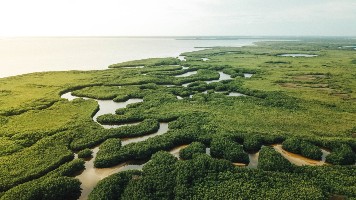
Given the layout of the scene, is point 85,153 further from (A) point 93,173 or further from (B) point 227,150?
(B) point 227,150

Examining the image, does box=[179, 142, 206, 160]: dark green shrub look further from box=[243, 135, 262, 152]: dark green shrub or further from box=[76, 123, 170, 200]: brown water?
box=[243, 135, 262, 152]: dark green shrub

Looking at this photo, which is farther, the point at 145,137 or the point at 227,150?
the point at 145,137

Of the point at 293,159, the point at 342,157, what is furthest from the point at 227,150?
the point at 342,157

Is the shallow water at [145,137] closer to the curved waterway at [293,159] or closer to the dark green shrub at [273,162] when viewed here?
the curved waterway at [293,159]

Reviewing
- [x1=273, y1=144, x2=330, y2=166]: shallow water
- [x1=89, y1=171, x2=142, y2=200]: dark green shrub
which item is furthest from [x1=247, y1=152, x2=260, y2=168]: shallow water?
[x1=89, y1=171, x2=142, y2=200]: dark green shrub

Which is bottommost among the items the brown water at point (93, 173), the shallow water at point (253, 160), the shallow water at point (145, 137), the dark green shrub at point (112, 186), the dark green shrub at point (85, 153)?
the brown water at point (93, 173)

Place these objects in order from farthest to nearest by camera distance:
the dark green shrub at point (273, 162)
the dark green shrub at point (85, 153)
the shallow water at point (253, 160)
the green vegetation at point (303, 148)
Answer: the dark green shrub at point (85, 153) < the green vegetation at point (303, 148) < the shallow water at point (253, 160) < the dark green shrub at point (273, 162)

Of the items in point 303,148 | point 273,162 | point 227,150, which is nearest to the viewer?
point 273,162

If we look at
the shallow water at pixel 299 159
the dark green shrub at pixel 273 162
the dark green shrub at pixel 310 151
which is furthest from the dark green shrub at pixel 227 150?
the dark green shrub at pixel 310 151

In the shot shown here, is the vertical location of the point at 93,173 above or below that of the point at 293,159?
below
